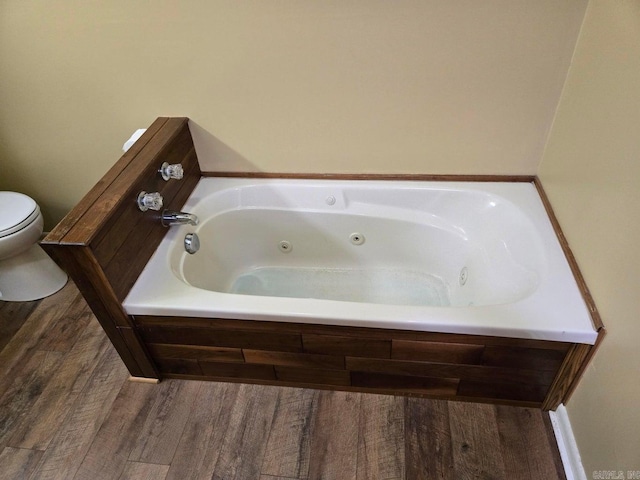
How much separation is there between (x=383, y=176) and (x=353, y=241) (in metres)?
0.31

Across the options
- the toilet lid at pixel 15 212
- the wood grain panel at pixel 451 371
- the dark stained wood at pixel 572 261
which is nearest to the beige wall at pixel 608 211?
the dark stained wood at pixel 572 261

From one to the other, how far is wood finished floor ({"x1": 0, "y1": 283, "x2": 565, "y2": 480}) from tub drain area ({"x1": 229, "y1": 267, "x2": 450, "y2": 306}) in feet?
1.40

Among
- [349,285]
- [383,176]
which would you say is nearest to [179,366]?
[349,285]

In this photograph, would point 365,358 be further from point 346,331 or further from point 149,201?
point 149,201

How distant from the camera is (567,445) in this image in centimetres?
131

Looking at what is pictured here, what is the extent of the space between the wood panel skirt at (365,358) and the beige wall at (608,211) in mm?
143

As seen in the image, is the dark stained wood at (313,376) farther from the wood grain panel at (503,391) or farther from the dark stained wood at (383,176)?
the dark stained wood at (383,176)

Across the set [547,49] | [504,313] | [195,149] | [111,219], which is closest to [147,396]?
[111,219]

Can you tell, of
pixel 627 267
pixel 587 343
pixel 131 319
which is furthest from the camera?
pixel 131 319

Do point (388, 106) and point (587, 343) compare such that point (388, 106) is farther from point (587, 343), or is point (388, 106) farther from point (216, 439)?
point (216, 439)

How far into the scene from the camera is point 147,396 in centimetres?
157

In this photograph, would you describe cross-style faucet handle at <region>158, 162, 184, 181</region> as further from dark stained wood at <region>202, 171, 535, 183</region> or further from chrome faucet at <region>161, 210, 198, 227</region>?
dark stained wood at <region>202, 171, 535, 183</region>

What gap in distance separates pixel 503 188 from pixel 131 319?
4.74ft

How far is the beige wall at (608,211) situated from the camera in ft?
3.34
